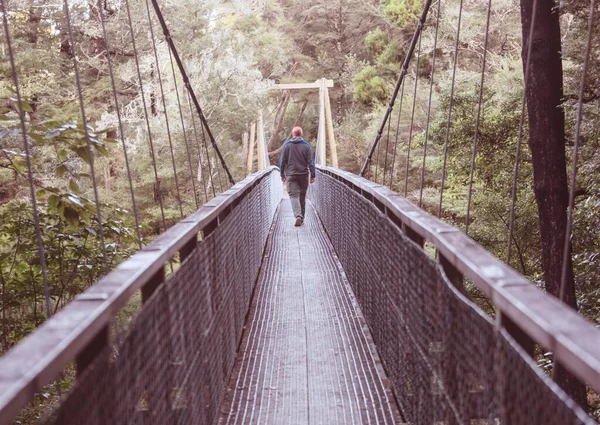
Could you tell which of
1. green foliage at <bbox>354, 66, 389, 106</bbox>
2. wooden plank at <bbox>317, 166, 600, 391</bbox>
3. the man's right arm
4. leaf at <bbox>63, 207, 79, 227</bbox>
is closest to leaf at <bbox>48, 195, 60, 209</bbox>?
leaf at <bbox>63, 207, 79, 227</bbox>

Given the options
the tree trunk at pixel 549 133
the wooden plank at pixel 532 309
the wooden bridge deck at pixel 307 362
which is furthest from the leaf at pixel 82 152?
the tree trunk at pixel 549 133

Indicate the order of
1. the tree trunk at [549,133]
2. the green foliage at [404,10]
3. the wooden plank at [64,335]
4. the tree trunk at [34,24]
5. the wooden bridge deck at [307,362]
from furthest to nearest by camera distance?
the green foliage at [404,10] → the tree trunk at [34,24] → the tree trunk at [549,133] → the wooden bridge deck at [307,362] → the wooden plank at [64,335]

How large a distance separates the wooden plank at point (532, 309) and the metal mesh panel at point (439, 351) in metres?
0.08

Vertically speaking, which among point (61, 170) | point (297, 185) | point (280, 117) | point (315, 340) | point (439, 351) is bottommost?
point (315, 340)

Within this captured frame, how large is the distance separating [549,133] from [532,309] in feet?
17.6

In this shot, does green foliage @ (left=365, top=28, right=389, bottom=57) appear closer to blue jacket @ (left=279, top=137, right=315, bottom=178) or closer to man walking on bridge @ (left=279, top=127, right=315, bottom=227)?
man walking on bridge @ (left=279, top=127, right=315, bottom=227)

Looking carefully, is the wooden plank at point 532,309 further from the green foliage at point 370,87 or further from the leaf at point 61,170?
the green foliage at point 370,87

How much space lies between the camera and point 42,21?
1300cm

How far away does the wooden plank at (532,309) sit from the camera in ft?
2.39

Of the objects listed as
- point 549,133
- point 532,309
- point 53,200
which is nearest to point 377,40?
point 549,133

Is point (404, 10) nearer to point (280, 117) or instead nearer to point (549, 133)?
point (280, 117)

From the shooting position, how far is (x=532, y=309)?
2.97ft

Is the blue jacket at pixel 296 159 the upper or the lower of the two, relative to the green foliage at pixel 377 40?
lower

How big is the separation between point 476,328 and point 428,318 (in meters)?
0.50
